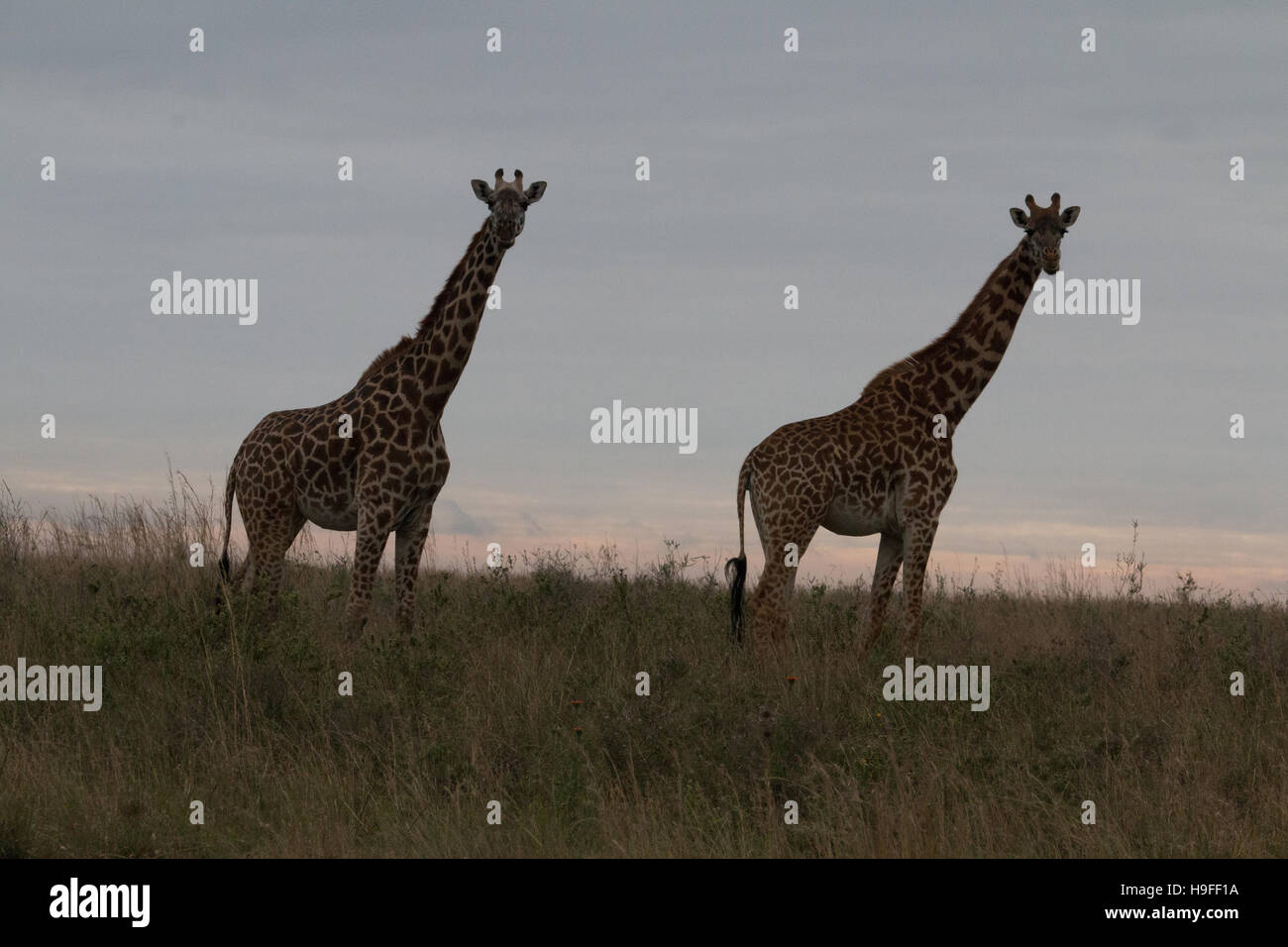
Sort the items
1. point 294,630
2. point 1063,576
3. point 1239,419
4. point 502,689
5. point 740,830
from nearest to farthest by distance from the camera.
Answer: point 740,830 < point 502,689 < point 294,630 < point 1239,419 < point 1063,576

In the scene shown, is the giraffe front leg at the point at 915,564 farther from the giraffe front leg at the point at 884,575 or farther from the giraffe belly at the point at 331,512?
the giraffe belly at the point at 331,512

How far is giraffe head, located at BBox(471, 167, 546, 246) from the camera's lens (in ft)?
40.9

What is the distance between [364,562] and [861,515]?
498 centimetres

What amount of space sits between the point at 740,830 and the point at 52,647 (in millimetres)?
8041

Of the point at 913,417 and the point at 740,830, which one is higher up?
the point at 913,417

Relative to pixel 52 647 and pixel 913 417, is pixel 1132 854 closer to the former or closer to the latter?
pixel 913 417

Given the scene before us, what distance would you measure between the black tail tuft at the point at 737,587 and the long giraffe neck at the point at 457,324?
11.2 ft

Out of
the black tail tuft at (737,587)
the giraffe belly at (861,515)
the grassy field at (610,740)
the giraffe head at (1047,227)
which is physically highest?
the giraffe head at (1047,227)

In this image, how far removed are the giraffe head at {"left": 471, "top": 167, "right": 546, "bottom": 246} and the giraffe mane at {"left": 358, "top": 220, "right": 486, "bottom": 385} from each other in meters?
0.55

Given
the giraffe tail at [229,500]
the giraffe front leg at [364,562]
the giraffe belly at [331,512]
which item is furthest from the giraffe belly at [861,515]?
the giraffe tail at [229,500]

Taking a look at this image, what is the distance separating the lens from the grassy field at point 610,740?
26.0 feet
